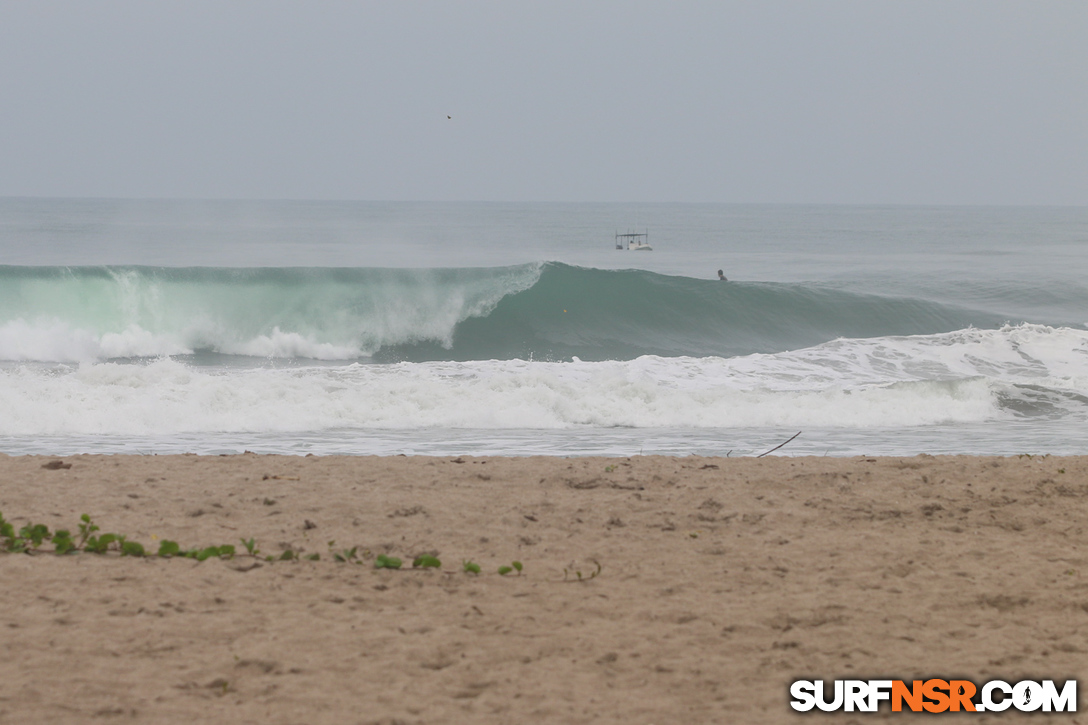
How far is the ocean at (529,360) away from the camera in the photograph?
1049cm

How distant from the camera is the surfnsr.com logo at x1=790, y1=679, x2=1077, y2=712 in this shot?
9.91ft

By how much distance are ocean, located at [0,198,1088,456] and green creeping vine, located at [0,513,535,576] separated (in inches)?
171

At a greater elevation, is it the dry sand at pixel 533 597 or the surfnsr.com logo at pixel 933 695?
the dry sand at pixel 533 597

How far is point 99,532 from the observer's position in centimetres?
498

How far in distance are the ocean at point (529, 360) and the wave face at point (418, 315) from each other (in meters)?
0.07

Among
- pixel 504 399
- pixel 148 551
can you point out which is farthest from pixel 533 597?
pixel 504 399

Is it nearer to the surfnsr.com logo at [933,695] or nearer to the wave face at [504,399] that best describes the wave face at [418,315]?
the wave face at [504,399]

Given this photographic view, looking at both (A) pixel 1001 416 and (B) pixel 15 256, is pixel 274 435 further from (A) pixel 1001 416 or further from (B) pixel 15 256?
(B) pixel 15 256

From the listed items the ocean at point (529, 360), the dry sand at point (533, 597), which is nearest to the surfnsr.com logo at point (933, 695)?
the dry sand at point (533, 597)

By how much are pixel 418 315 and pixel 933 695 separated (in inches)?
740

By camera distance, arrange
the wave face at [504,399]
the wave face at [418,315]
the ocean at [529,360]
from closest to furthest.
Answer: the ocean at [529,360], the wave face at [504,399], the wave face at [418,315]

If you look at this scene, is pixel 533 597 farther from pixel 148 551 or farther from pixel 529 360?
pixel 529 360

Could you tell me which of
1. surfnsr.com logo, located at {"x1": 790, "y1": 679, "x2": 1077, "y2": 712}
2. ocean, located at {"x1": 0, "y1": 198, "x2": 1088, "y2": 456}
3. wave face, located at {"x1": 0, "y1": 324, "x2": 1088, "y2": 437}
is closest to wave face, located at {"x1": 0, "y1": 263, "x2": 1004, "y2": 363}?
ocean, located at {"x1": 0, "y1": 198, "x2": 1088, "y2": 456}

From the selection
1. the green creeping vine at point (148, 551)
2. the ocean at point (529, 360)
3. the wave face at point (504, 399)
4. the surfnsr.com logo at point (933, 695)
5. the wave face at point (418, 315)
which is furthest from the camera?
the wave face at point (418, 315)
